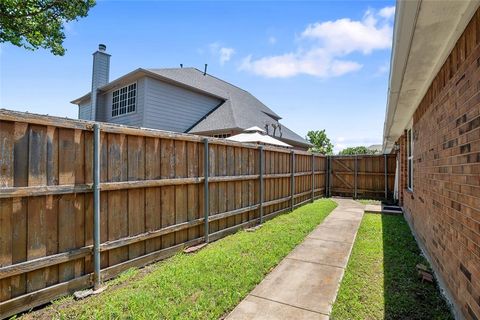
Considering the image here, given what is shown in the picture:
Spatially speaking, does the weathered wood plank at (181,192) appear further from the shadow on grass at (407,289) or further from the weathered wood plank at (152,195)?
the shadow on grass at (407,289)

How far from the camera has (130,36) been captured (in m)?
11.2

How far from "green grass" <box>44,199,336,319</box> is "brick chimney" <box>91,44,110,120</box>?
13279 millimetres

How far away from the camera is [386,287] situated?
345 centimetres

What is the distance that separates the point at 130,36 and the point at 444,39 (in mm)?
11803

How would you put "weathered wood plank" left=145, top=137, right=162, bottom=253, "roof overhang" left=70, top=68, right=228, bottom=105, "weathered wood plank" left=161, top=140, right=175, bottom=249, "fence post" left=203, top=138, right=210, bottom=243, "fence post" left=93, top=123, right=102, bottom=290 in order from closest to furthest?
"fence post" left=93, top=123, right=102, bottom=290, "weathered wood plank" left=145, top=137, right=162, bottom=253, "weathered wood plank" left=161, top=140, right=175, bottom=249, "fence post" left=203, top=138, right=210, bottom=243, "roof overhang" left=70, top=68, right=228, bottom=105

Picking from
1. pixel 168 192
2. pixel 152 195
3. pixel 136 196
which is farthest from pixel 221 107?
pixel 136 196

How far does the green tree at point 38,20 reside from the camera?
10.5 metres

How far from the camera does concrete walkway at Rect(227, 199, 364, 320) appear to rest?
111 inches

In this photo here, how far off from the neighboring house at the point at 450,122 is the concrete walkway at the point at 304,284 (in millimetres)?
1329

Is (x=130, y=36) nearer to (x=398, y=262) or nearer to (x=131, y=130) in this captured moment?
(x=131, y=130)

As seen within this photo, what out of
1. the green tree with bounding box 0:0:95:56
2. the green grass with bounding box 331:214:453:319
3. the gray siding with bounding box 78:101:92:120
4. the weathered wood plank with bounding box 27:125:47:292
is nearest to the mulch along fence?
the weathered wood plank with bounding box 27:125:47:292

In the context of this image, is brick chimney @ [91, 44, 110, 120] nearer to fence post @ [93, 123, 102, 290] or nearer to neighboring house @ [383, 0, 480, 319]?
fence post @ [93, 123, 102, 290]

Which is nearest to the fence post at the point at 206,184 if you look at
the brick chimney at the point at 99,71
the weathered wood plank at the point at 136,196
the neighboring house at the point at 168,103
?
the weathered wood plank at the point at 136,196

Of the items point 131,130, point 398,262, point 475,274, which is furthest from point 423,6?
point 398,262
